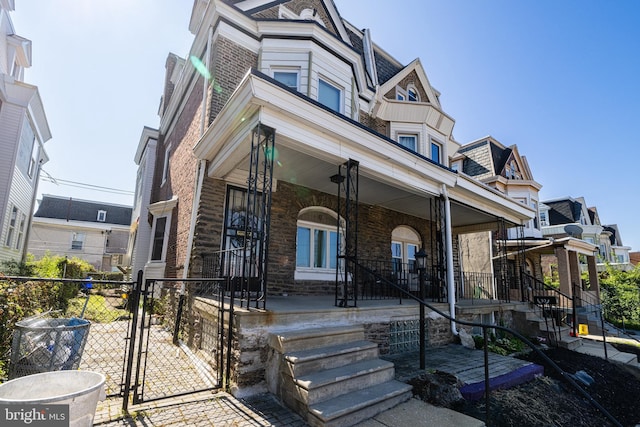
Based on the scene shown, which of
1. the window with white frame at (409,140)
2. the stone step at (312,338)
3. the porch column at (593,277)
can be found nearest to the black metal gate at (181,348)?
the stone step at (312,338)

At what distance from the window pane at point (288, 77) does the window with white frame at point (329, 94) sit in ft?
2.38

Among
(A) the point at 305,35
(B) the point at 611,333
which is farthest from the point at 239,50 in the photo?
(B) the point at 611,333

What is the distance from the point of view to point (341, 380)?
3617mm

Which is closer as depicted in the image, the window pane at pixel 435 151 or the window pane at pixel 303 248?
the window pane at pixel 303 248

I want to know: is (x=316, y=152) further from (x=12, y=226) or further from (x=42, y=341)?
(x=12, y=226)

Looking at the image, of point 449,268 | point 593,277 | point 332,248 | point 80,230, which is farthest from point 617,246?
point 80,230

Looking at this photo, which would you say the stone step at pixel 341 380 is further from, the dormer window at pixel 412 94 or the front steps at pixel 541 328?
the dormer window at pixel 412 94

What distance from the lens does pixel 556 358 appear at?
7.53m

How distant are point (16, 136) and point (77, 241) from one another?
20.8 m

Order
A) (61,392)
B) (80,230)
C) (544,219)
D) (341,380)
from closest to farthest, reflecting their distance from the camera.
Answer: (61,392) → (341,380) → (544,219) → (80,230)

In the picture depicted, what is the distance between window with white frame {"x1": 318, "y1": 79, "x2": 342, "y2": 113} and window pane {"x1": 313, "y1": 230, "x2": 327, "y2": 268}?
355cm

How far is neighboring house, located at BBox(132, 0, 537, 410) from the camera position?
15.6 ft

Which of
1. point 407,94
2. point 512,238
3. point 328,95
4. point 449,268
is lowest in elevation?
point 449,268

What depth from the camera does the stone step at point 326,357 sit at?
12.0ft
